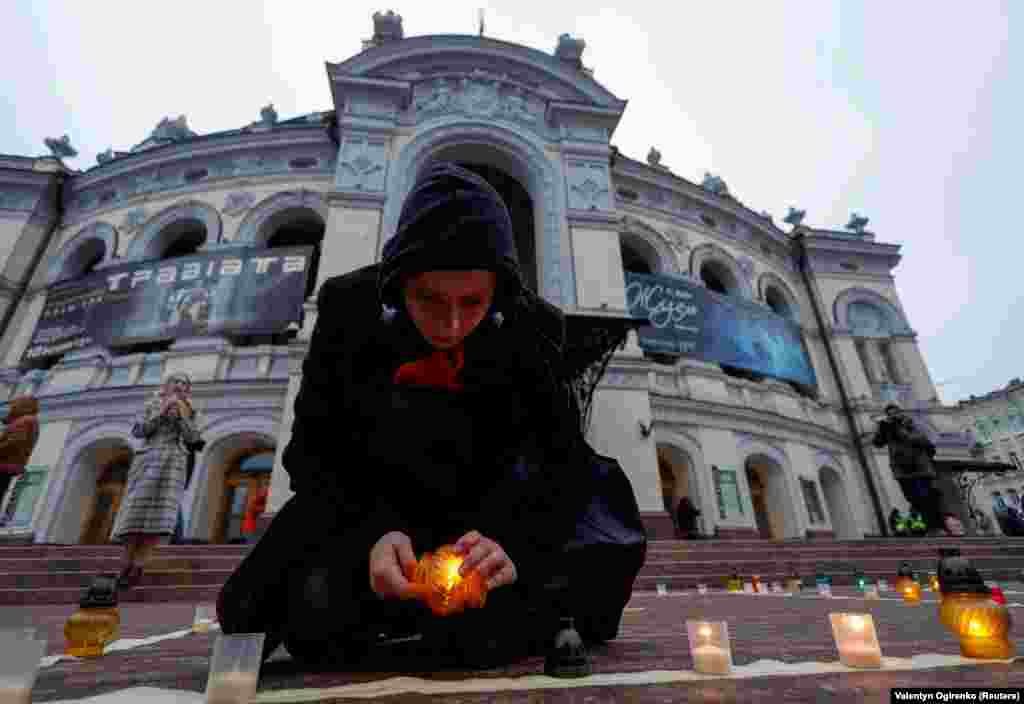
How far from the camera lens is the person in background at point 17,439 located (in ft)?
13.8

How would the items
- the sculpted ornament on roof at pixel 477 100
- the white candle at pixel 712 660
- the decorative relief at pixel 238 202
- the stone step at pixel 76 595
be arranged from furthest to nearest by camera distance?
the decorative relief at pixel 238 202 → the sculpted ornament on roof at pixel 477 100 → the stone step at pixel 76 595 → the white candle at pixel 712 660

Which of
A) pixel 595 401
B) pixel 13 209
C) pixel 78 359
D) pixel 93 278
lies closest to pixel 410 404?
pixel 595 401

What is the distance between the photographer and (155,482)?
480 cm

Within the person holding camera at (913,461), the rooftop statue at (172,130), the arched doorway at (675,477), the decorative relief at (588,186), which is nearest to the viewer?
the person holding camera at (913,461)

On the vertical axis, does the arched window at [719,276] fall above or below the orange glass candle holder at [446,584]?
above

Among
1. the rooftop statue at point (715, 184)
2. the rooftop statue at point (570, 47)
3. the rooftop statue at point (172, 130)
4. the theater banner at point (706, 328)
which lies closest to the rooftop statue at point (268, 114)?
the rooftop statue at point (172, 130)

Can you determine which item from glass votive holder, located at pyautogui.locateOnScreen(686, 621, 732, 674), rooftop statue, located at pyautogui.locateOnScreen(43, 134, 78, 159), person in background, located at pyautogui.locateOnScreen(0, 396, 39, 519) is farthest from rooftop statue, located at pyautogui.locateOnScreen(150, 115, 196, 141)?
glass votive holder, located at pyautogui.locateOnScreen(686, 621, 732, 674)

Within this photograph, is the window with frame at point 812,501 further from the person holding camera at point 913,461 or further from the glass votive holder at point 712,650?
the glass votive holder at point 712,650

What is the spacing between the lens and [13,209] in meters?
13.5

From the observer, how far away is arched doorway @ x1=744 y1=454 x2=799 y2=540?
39.9 ft

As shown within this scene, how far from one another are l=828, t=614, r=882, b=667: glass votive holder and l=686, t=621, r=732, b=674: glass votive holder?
1.06 ft

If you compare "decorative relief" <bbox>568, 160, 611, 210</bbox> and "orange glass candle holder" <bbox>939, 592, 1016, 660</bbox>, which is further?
"decorative relief" <bbox>568, 160, 611, 210</bbox>

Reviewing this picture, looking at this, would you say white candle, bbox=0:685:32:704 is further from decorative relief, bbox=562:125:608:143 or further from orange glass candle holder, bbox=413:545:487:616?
decorative relief, bbox=562:125:608:143

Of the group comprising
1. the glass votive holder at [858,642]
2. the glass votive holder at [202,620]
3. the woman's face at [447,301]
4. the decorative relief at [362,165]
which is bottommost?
the glass votive holder at [858,642]
